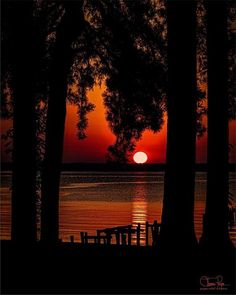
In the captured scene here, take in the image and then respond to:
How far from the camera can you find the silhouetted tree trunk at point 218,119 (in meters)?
18.2

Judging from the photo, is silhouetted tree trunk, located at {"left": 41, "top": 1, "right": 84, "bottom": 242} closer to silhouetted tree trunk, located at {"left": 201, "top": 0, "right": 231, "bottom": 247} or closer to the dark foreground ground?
the dark foreground ground

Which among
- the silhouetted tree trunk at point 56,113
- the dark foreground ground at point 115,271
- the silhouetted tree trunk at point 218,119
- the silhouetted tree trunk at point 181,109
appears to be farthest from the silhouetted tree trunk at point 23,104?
the silhouetted tree trunk at point 218,119

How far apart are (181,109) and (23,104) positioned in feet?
13.8

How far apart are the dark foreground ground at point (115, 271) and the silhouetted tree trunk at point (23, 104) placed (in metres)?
1.62

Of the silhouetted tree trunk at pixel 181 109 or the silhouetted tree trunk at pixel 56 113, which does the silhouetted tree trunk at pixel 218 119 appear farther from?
the silhouetted tree trunk at pixel 56 113

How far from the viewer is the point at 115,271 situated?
1712cm

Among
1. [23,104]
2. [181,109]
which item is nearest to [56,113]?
[23,104]

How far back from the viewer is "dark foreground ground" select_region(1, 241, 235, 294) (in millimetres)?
15188

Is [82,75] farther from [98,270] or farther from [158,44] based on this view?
[98,270]

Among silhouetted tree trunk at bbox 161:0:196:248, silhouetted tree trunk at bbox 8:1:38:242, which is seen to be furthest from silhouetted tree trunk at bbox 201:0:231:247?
silhouetted tree trunk at bbox 8:1:38:242

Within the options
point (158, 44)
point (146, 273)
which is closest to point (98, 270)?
point (146, 273)

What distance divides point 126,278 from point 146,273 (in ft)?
2.22

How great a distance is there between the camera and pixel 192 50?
17312mm

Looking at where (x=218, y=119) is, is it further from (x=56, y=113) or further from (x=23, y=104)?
(x=56, y=113)
